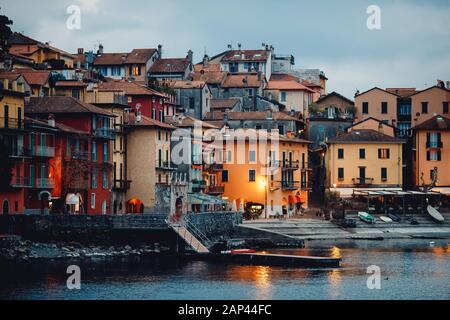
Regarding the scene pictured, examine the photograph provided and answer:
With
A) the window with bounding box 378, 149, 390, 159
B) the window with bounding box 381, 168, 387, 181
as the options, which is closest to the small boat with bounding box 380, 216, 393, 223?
the window with bounding box 381, 168, 387, 181

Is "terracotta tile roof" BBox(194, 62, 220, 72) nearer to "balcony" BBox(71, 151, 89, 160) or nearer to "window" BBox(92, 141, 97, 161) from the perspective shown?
"window" BBox(92, 141, 97, 161)

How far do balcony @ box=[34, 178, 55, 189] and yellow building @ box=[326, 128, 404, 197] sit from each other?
152 feet

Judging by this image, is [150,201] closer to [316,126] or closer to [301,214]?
[301,214]

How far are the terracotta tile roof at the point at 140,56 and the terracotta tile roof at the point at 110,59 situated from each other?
69 cm

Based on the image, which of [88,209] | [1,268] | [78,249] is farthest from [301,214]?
[1,268]

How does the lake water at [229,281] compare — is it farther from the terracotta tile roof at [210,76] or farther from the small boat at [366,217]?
the terracotta tile roof at [210,76]

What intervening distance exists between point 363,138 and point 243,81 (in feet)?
82.1

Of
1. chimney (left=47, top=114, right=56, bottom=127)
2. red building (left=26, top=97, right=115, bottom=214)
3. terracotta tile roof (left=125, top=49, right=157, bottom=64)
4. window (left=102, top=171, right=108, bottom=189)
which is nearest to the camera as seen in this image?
chimney (left=47, top=114, right=56, bottom=127)

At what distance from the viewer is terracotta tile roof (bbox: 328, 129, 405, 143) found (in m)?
135

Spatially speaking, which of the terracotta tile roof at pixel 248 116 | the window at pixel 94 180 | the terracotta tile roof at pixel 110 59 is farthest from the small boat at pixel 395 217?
the terracotta tile roof at pixel 110 59

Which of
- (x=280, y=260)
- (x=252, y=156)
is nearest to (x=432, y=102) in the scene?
(x=252, y=156)

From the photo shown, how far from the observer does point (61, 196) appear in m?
96.4

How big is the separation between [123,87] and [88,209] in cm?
2012

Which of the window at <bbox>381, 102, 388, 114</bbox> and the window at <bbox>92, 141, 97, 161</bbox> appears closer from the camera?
the window at <bbox>92, 141, 97, 161</bbox>
